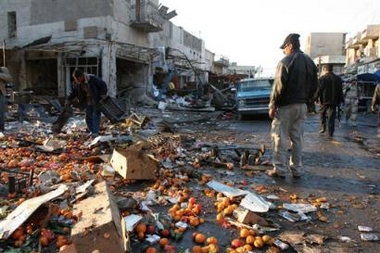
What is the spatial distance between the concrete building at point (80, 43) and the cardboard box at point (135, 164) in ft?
59.5

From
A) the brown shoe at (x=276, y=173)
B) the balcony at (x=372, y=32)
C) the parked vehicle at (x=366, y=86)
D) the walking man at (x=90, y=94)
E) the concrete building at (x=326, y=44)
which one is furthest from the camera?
the concrete building at (x=326, y=44)

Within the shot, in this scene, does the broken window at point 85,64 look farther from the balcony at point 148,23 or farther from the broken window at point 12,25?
the broken window at point 12,25

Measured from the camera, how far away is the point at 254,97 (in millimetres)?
16422

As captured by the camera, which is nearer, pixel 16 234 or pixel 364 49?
pixel 16 234

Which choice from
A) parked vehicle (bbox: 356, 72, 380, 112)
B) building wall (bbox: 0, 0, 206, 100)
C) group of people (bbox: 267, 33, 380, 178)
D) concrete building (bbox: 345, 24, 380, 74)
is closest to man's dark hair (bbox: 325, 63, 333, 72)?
group of people (bbox: 267, 33, 380, 178)

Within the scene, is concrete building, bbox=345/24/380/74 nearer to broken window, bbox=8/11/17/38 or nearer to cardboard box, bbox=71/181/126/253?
broken window, bbox=8/11/17/38

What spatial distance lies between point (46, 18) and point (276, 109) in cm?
2449

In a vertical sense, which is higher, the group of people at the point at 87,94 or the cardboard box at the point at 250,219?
the group of people at the point at 87,94

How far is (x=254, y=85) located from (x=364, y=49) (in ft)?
143

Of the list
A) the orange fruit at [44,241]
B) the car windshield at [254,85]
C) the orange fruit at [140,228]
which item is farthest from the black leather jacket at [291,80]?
the car windshield at [254,85]

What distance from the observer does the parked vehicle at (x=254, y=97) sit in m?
16.3

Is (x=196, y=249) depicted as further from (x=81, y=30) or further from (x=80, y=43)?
(x=81, y=30)

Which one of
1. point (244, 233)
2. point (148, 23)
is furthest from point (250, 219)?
point (148, 23)

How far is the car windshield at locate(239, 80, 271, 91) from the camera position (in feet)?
56.2
